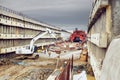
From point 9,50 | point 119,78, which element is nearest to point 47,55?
point 9,50

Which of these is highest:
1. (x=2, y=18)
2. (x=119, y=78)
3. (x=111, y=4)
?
(x=2, y=18)

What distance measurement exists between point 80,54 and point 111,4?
743 inches

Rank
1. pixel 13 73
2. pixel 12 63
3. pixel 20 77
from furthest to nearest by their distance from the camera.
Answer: pixel 12 63
pixel 13 73
pixel 20 77

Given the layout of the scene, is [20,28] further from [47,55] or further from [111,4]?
[111,4]

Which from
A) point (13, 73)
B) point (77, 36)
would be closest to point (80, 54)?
point (13, 73)

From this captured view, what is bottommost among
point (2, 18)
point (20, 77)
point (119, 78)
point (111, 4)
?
point (20, 77)

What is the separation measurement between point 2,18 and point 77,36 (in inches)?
1125

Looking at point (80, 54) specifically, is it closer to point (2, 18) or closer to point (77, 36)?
point (2, 18)

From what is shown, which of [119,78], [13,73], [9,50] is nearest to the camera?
[119,78]

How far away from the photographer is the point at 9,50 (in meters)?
30.1

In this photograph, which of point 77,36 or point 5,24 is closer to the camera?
point 5,24

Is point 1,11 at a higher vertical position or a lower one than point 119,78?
higher

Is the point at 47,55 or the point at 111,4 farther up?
the point at 111,4

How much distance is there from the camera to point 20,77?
54.0 ft
